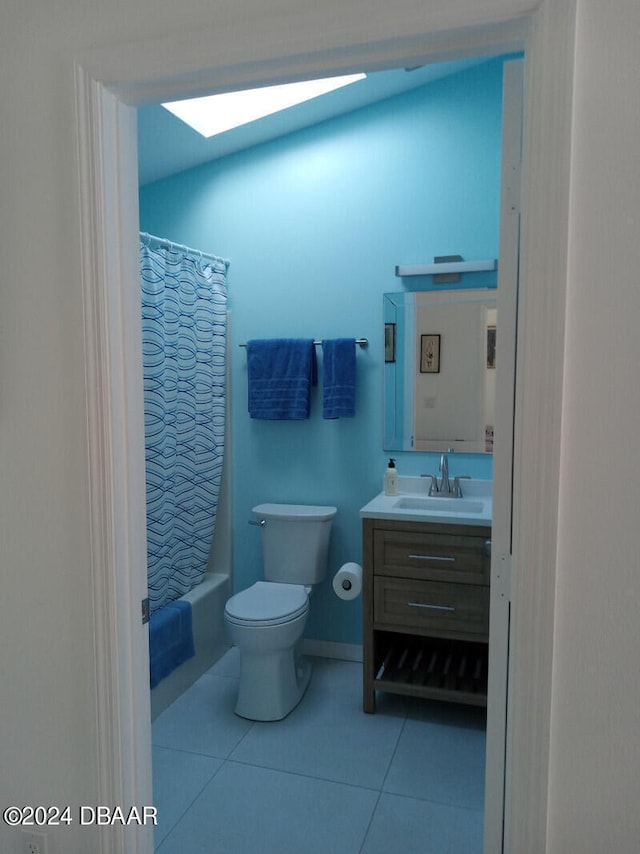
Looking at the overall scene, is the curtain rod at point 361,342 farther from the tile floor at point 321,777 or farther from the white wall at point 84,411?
the white wall at point 84,411

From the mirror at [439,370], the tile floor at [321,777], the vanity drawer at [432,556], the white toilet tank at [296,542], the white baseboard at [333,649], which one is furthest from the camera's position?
the white baseboard at [333,649]

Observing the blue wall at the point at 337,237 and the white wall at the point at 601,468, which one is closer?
the white wall at the point at 601,468

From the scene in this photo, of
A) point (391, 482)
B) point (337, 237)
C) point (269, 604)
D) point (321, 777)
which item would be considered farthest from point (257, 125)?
point (321, 777)

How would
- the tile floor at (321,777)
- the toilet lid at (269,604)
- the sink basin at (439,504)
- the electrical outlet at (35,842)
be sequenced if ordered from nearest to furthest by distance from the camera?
the electrical outlet at (35,842) < the tile floor at (321,777) < the toilet lid at (269,604) < the sink basin at (439,504)

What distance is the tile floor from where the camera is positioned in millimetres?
1914

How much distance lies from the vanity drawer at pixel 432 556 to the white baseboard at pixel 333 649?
760 millimetres

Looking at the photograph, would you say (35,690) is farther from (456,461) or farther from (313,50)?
(456,461)

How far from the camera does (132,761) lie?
138 centimetres

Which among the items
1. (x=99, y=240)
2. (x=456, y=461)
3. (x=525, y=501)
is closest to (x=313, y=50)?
(x=99, y=240)

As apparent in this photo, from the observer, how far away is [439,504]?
2.73m

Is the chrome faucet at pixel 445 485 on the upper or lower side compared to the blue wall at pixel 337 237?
lower

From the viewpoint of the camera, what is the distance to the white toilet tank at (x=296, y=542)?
2.91 m

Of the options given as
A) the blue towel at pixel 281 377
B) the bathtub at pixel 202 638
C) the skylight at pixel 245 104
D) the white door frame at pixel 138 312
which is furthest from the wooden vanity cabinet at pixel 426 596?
the skylight at pixel 245 104

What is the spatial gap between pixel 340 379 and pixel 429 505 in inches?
27.9
